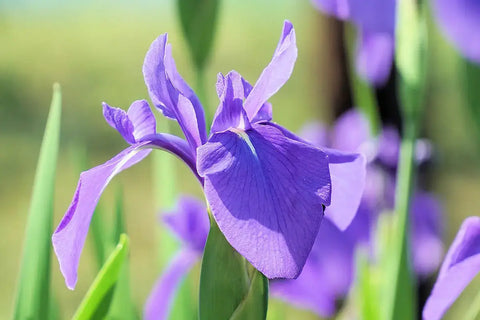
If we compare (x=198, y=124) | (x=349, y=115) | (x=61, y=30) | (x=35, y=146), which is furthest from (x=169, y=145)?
(x=61, y=30)

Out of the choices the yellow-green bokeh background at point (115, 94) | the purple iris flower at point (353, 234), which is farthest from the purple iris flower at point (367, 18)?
the yellow-green bokeh background at point (115, 94)

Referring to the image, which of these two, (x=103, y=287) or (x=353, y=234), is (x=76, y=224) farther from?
(x=353, y=234)

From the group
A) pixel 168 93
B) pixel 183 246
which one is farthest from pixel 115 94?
pixel 168 93

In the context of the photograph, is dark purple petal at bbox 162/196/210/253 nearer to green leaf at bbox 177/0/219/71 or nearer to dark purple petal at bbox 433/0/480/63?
green leaf at bbox 177/0/219/71

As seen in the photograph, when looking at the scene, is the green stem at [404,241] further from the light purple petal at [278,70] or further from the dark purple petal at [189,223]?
the dark purple petal at [189,223]

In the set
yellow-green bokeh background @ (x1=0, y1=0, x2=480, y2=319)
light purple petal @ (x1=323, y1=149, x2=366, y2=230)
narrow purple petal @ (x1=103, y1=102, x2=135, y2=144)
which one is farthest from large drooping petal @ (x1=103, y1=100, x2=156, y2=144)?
yellow-green bokeh background @ (x1=0, y1=0, x2=480, y2=319)
